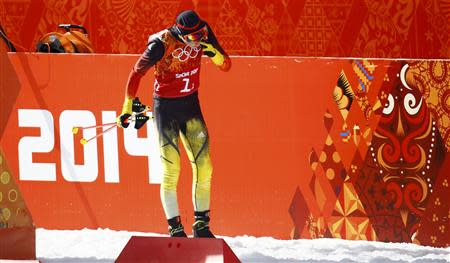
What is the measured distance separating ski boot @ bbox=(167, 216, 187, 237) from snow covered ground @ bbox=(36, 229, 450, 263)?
176mm


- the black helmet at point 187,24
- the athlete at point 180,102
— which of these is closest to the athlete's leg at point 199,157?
the athlete at point 180,102

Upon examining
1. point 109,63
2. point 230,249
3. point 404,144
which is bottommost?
point 230,249

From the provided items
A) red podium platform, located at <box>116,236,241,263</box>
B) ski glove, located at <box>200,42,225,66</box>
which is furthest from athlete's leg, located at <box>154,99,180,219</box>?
red podium platform, located at <box>116,236,241,263</box>

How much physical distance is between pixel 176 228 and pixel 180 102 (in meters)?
0.90

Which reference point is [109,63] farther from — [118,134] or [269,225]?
[269,225]

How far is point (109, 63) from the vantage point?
920cm

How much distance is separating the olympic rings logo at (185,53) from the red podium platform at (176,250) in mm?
1312

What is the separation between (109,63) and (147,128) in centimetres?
54

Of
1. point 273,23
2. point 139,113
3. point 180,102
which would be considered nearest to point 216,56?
point 180,102

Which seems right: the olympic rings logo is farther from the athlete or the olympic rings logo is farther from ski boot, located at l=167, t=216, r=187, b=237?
ski boot, located at l=167, t=216, r=187, b=237

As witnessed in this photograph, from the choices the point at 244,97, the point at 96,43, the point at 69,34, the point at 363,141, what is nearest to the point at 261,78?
the point at 244,97

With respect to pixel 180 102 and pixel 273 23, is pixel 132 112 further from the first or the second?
pixel 273 23

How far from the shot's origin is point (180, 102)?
29.7 ft

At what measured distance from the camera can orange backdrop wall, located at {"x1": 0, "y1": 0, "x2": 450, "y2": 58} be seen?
11.1 m
